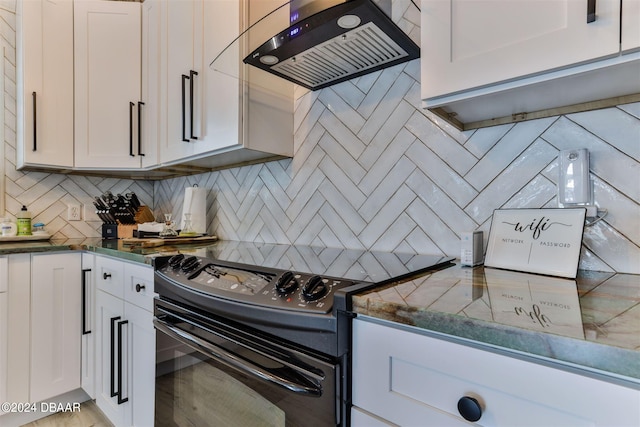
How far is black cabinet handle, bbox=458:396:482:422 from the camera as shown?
512 mm

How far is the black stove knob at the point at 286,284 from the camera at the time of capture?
81cm

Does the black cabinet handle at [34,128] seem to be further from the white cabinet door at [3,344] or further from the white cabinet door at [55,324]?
the white cabinet door at [3,344]

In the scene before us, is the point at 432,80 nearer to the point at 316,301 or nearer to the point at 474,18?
the point at 474,18

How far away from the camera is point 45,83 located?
192 centimetres

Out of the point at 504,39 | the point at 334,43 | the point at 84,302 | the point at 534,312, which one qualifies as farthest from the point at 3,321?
the point at 504,39

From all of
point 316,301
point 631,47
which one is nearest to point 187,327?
point 316,301

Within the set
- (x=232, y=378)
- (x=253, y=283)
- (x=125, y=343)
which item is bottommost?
(x=125, y=343)

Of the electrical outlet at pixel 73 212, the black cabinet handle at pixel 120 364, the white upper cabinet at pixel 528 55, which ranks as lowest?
the black cabinet handle at pixel 120 364

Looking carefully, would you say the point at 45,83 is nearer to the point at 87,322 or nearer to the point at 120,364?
the point at 87,322

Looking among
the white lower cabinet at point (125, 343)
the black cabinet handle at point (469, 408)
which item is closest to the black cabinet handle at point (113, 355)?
the white lower cabinet at point (125, 343)

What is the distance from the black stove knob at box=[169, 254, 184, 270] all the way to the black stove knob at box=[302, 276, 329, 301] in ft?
2.08

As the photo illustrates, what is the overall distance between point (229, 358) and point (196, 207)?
1285 millimetres

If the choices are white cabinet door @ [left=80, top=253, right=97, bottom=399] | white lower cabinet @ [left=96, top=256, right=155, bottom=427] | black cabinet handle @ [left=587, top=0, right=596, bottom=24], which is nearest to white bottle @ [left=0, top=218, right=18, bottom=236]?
white cabinet door @ [left=80, top=253, right=97, bottom=399]

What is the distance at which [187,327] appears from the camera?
1.06m
